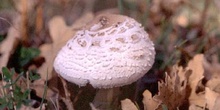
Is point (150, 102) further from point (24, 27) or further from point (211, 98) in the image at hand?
point (24, 27)

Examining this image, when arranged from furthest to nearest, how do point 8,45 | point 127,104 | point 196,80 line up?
point 8,45 < point 196,80 < point 127,104

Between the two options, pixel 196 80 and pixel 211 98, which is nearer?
pixel 211 98

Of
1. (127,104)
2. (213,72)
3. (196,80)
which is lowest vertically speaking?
(127,104)

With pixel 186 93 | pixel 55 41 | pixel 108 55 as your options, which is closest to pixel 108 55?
pixel 108 55

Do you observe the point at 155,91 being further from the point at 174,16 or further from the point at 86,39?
the point at 174,16

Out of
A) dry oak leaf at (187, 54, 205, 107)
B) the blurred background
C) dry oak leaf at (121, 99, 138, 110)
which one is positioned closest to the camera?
dry oak leaf at (121, 99, 138, 110)

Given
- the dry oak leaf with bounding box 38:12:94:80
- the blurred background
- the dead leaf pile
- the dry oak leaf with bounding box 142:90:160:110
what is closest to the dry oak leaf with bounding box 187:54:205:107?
the dead leaf pile

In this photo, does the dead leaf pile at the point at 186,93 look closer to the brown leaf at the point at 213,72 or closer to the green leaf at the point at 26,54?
the brown leaf at the point at 213,72

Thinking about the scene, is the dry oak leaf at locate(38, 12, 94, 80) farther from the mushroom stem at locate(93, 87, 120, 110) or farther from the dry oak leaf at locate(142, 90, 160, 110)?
the dry oak leaf at locate(142, 90, 160, 110)
